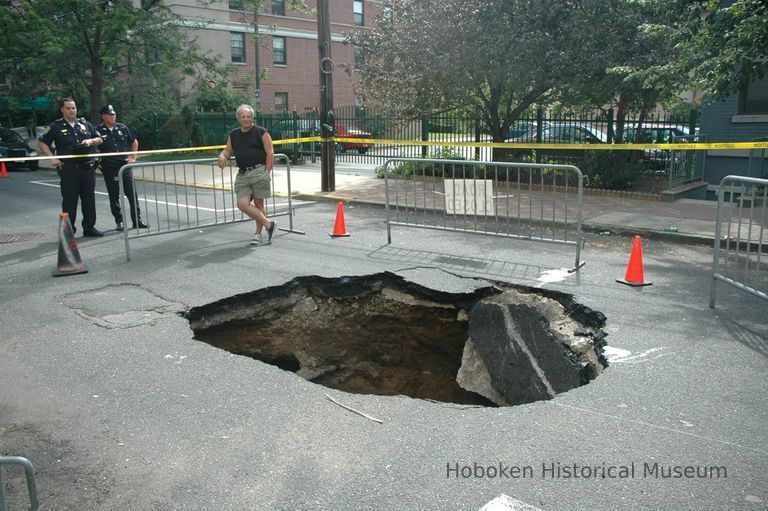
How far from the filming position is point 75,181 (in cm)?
999

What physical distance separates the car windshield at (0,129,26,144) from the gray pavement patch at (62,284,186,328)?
19873 mm

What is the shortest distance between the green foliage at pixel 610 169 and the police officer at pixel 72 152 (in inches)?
401

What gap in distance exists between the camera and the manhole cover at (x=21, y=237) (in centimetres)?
1014

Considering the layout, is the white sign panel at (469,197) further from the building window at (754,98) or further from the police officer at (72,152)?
the building window at (754,98)

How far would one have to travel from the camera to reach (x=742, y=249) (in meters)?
9.40

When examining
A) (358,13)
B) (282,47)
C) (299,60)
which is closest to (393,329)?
(282,47)

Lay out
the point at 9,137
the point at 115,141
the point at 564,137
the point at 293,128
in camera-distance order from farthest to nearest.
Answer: the point at 293,128
the point at 9,137
the point at 564,137
the point at 115,141

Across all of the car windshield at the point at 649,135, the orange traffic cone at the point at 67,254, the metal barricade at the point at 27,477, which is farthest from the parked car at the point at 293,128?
the metal barricade at the point at 27,477

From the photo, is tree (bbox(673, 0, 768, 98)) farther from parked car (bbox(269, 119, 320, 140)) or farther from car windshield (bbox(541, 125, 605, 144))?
parked car (bbox(269, 119, 320, 140))

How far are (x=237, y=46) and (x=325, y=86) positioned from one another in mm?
28629

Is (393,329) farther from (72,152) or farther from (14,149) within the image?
(14,149)

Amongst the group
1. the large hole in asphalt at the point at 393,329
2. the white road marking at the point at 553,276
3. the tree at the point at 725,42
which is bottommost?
the large hole in asphalt at the point at 393,329

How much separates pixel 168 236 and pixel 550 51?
8.77m

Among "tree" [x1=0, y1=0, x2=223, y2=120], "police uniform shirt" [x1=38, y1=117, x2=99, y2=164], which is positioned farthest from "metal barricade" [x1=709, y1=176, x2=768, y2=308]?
"tree" [x1=0, y1=0, x2=223, y2=120]
